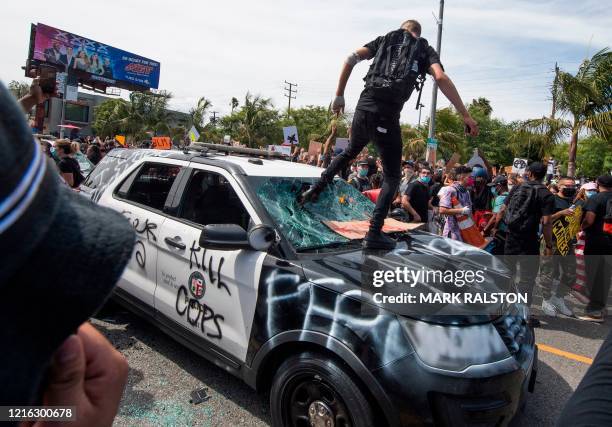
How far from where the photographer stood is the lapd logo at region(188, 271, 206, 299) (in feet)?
9.98

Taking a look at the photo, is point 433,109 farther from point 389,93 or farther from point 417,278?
point 417,278

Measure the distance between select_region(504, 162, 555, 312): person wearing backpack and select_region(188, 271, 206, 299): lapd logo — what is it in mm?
3852

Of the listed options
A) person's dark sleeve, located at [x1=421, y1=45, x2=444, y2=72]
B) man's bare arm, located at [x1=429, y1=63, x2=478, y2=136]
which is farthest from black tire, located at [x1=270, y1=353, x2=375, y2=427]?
person's dark sleeve, located at [x1=421, y1=45, x2=444, y2=72]

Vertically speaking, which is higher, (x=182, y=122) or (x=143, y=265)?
(x=182, y=122)

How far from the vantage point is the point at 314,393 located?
241 centimetres

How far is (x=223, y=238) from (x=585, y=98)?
1465 cm

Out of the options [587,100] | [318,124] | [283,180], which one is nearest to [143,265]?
[283,180]

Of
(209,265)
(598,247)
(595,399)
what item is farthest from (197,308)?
(598,247)

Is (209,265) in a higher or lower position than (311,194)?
lower

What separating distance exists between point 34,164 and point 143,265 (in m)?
3.26

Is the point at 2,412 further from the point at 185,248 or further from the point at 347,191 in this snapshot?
the point at 347,191

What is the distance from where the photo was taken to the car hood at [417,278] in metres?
2.39

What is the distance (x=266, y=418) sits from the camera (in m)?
2.89

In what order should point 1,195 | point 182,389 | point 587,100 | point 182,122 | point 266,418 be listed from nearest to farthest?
point 1,195 < point 266,418 < point 182,389 < point 587,100 < point 182,122
